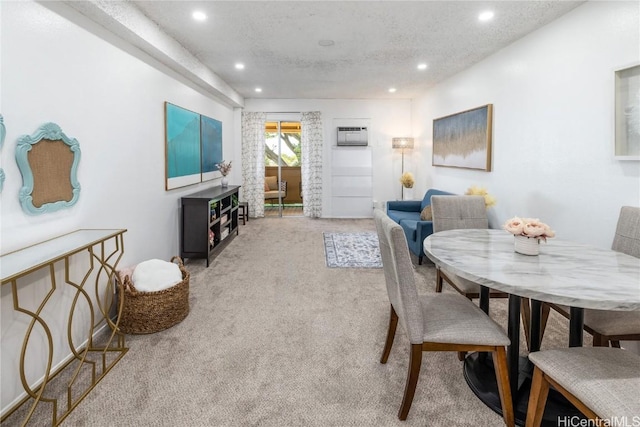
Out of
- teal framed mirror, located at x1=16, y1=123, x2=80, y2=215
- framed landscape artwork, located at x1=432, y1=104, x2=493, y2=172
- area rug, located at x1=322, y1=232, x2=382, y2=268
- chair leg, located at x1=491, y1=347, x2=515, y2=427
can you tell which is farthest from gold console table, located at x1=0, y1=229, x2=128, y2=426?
framed landscape artwork, located at x1=432, y1=104, x2=493, y2=172

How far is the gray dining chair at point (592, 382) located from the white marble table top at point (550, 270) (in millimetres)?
220

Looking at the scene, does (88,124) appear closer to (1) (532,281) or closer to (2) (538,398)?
(1) (532,281)

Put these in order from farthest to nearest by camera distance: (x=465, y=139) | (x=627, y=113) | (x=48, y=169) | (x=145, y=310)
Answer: (x=465, y=139)
(x=145, y=310)
(x=627, y=113)
(x=48, y=169)

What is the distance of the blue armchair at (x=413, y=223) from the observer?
13.7 feet

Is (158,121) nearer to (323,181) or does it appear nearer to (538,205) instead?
(538,205)

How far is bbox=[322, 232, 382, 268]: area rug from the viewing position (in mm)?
4382

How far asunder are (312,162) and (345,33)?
416 centimetres

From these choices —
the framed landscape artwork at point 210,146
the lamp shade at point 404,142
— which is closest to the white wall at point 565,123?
the lamp shade at point 404,142

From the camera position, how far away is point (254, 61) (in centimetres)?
460

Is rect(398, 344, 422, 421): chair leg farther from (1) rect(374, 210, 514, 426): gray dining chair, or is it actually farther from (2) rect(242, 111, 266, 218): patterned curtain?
(2) rect(242, 111, 266, 218): patterned curtain

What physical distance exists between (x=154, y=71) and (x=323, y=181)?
457cm

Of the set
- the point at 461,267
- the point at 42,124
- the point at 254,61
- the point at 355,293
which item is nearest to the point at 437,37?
the point at 254,61

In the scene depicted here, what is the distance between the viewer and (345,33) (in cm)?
355

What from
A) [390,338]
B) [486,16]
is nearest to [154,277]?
[390,338]
